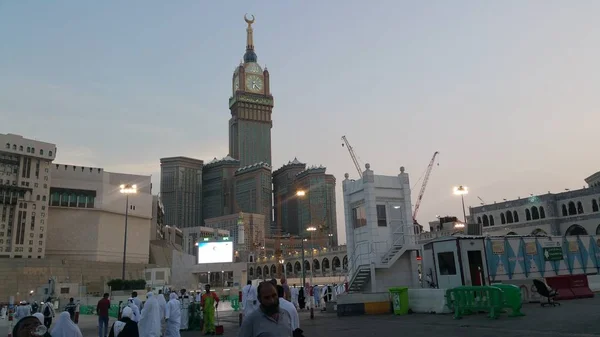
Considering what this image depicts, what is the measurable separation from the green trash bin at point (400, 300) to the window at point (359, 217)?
6.30 meters

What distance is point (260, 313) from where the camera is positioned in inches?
168

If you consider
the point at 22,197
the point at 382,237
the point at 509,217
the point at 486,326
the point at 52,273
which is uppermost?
the point at 22,197

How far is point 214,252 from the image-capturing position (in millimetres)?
57375

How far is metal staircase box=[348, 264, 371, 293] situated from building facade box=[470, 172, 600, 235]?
47.7 meters

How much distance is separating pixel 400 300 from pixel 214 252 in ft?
130

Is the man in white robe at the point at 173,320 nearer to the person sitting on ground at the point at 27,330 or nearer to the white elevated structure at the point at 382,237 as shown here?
the person sitting on ground at the point at 27,330

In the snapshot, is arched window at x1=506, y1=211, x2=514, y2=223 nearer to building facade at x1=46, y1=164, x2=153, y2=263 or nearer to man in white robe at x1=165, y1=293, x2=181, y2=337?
building facade at x1=46, y1=164, x2=153, y2=263

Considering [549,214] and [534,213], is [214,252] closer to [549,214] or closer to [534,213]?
[534,213]

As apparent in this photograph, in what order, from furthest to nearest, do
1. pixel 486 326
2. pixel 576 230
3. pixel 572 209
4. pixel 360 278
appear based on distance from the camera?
pixel 572 209
pixel 576 230
pixel 360 278
pixel 486 326

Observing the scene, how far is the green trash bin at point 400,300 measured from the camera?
69.9 ft

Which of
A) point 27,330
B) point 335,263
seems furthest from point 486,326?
point 335,263

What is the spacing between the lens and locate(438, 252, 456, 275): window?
71.9 feet

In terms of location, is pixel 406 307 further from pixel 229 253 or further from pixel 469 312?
pixel 229 253

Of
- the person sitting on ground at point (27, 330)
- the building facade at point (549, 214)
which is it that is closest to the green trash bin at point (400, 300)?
the person sitting on ground at point (27, 330)
